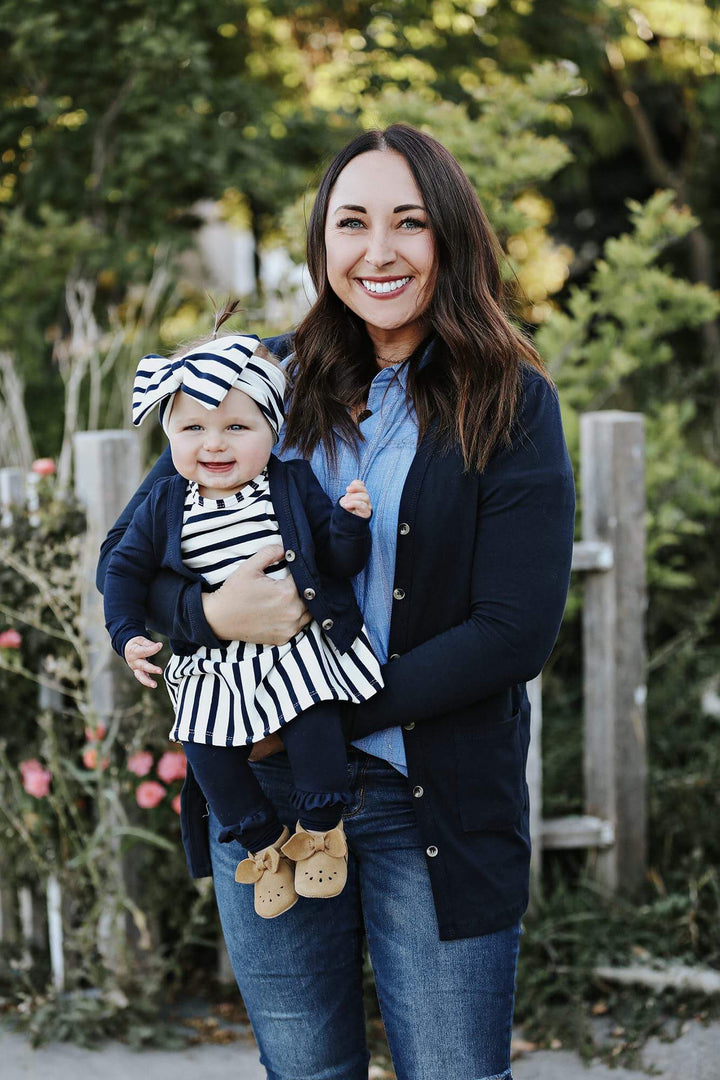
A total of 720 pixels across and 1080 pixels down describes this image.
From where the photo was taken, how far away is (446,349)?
6.02ft

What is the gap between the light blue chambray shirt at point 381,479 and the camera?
1.76 m

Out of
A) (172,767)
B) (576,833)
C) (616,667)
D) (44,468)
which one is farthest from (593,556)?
(44,468)

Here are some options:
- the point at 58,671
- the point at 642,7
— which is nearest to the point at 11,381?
the point at 58,671

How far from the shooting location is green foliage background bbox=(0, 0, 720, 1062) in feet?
12.6

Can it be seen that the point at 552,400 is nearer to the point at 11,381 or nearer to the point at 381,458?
the point at 381,458

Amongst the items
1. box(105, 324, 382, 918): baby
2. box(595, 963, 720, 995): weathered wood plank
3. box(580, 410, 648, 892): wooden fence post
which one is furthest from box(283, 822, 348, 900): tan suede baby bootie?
box(580, 410, 648, 892): wooden fence post

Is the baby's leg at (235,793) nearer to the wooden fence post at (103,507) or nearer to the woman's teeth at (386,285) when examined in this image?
the woman's teeth at (386,285)

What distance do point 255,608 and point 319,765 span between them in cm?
26

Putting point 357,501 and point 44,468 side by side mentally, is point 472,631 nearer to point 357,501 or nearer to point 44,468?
point 357,501

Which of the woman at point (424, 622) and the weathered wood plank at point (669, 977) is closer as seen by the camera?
the woman at point (424, 622)

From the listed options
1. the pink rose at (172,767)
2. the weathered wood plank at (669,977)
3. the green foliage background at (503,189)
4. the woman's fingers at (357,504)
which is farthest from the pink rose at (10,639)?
the weathered wood plank at (669,977)

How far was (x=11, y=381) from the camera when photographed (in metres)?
4.35

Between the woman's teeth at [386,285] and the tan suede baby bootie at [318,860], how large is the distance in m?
0.86

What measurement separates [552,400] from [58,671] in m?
1.71
